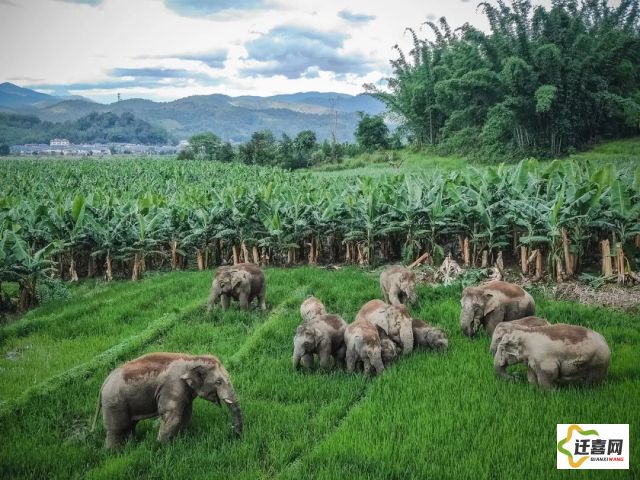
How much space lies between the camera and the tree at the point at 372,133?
2490 inches

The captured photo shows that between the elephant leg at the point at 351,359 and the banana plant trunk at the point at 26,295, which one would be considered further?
the banana plant trunk at the point at 26,295

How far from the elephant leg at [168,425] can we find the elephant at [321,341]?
2.41m

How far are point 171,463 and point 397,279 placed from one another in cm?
620

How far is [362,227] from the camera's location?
49.2 ft

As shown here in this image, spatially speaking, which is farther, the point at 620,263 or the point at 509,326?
the point at 620,263

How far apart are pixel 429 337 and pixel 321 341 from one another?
1.76m

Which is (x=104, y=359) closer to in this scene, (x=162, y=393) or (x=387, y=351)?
(x=162, y=393)

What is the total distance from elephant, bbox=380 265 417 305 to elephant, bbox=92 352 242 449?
5291 millimetres

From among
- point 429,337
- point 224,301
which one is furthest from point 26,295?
point 429,337

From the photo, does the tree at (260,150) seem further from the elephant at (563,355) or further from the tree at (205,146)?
the elephant at (563,355)

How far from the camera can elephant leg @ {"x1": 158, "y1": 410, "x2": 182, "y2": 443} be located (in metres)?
6.18

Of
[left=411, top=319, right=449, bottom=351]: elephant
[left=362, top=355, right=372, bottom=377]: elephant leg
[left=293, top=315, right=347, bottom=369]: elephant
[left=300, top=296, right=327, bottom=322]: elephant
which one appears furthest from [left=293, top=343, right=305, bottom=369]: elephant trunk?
[left=411, top=319, right=449, bottom=351]: elephant

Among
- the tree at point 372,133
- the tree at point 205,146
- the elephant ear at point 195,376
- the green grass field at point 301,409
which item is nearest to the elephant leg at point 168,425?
the green grass field at point 301,409

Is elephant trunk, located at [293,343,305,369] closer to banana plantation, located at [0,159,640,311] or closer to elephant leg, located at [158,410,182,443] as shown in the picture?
elephant leg, located at [158,410,182,443]
